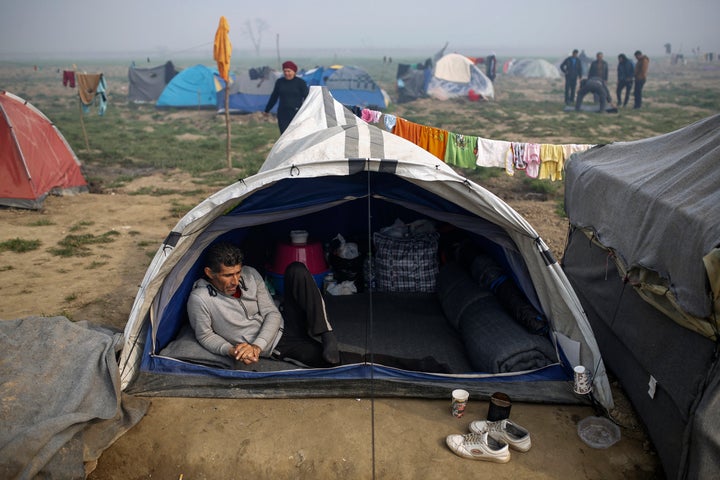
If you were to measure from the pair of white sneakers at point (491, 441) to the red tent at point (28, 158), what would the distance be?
7.66 meters

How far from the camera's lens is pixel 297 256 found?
569 cm

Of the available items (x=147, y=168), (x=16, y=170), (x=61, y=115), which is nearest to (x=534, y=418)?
(x=16, y=170)

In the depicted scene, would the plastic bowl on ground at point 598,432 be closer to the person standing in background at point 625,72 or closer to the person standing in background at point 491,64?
the person standing in background at point 625,72

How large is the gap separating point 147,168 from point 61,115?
12582 millimetres

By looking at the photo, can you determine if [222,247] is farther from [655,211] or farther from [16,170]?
[16,170]

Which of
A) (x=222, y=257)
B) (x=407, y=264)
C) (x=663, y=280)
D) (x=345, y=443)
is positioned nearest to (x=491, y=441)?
(x=345, y=443)

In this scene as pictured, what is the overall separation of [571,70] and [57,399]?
22.5 meters

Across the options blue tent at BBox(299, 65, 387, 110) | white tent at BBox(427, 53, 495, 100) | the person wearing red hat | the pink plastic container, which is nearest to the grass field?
white tent at BBox(427, 53, 495, 100)

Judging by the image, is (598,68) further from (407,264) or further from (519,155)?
(407,264)

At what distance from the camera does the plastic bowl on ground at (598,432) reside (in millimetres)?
3561

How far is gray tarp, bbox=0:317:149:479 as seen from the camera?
121 inches

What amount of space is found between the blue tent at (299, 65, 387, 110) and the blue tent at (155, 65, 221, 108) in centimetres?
404

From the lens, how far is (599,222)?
444 cm

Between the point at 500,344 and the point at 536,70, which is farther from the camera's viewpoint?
the point at 536,70
